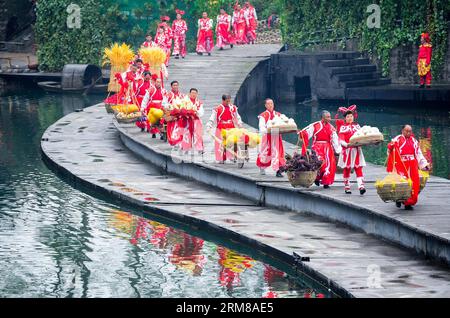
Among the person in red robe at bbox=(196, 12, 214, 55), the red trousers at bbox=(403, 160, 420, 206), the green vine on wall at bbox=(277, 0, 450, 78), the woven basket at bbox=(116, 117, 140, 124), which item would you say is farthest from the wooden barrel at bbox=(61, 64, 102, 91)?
the red trousers at bbox=(403, 160, 420, 206)

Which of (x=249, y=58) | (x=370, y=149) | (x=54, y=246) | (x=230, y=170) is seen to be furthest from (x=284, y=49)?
(x=54, y=246)

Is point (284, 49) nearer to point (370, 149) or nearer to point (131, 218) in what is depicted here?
point (370, 149)

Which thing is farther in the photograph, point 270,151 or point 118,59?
point 118,59

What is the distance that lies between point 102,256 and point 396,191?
209 inches

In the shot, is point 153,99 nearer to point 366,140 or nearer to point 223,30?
point 366,140

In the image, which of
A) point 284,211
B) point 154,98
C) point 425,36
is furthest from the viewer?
point 425,36

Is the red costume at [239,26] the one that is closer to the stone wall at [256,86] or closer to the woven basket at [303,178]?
the stone wall at [256,86]

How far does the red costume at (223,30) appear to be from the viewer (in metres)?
52.2

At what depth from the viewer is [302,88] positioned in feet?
168

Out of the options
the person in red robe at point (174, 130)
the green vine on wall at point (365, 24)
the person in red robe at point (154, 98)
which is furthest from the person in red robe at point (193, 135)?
the green vine on wall at point (365, 24)

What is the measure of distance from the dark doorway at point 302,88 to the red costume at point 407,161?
90.0 ft

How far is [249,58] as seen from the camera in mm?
49781

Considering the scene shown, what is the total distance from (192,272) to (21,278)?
2.83m

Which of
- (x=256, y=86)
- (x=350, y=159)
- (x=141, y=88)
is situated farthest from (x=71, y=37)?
(x=350, y=159)
